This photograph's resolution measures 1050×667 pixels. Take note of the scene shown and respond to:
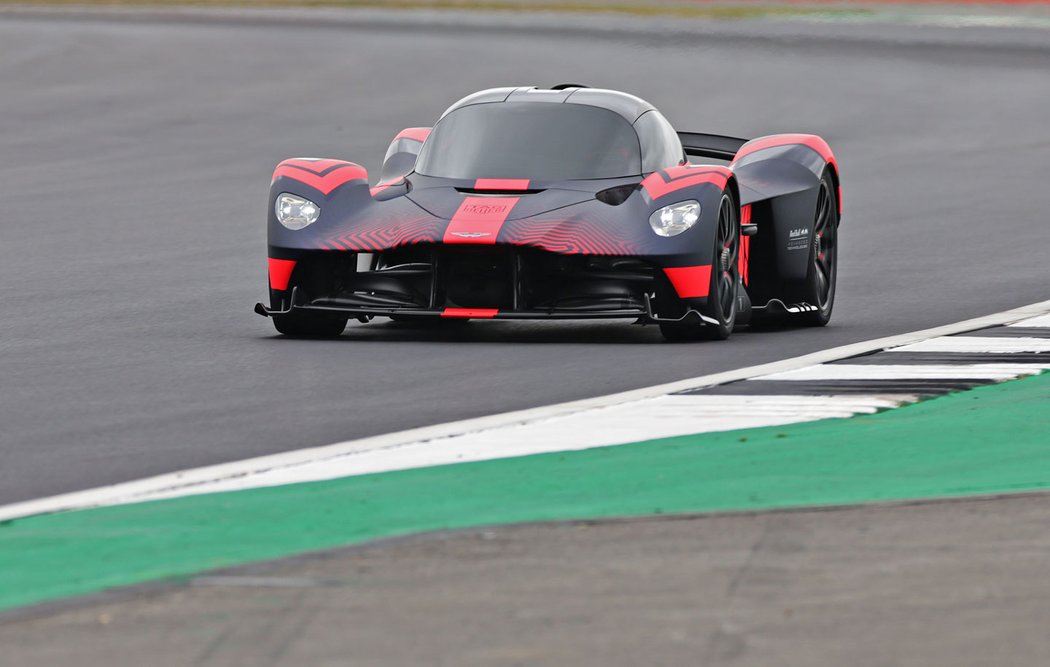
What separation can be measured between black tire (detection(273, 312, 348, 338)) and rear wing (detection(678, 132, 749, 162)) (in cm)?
271

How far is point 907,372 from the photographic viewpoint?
32.2 ft

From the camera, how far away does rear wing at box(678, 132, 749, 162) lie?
43.1 feet

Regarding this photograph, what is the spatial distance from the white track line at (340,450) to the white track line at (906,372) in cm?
14

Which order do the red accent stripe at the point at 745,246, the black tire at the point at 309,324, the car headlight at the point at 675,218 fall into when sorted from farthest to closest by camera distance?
the red accent stripe at the point at 745,246 < the black tire at the point at 309,324 < the car headlight at the point at 675,218

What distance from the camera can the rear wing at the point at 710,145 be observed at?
43.1ft

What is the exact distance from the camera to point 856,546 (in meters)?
6.25

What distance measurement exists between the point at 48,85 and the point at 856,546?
1046 inches

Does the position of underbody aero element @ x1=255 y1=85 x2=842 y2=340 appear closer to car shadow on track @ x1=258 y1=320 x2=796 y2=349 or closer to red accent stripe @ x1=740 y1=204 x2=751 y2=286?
red accent stripe @ x1=740 y1=204 x2=751 y2=286

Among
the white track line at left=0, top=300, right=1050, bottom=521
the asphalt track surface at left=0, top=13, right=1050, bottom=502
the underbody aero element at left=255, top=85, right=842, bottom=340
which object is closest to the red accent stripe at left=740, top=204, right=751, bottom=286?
the underbody aero element at left=255, top=85, right=842, bottom=340

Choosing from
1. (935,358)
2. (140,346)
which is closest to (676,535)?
(935,358)

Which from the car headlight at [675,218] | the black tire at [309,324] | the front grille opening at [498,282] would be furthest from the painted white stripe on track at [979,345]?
the black tire at [309,324]

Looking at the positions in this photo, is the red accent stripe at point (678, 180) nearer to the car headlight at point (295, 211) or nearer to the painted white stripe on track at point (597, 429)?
the car headlight at point (295, 211)

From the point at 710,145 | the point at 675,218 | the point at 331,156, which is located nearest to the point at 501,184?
the point at 675,218

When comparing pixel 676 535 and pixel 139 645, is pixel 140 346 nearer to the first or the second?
pixel 676 535
